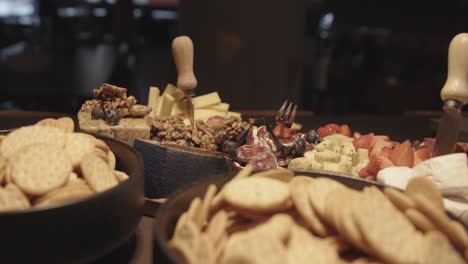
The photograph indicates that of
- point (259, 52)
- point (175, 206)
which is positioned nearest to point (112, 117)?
point (175, 206)

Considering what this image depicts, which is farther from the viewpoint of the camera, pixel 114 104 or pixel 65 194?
pixel 114 104

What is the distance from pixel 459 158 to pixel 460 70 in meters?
0.18

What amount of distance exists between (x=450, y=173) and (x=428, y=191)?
0.18 meters

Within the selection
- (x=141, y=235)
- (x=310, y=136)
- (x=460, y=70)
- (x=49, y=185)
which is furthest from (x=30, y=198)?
(x=460, y=70)

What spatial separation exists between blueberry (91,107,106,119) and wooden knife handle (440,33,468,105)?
63 cm

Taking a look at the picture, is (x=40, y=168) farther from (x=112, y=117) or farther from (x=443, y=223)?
(x=443, y=223)

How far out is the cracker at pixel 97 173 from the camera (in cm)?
61

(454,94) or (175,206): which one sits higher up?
(454,94)

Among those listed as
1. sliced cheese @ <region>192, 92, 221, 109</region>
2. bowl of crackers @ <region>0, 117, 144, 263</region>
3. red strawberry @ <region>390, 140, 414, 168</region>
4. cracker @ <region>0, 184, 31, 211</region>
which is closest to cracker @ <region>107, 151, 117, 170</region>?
bowl of crackers @ <region>0, 117, 144, 263</region>

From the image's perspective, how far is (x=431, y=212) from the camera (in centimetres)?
52

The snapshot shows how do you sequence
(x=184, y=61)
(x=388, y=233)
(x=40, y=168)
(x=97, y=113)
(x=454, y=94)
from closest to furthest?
(x=388, y=233)
(x=40, y=168)
(x=454, y=94)
(x=97, y=113)
(x=184, y=61)

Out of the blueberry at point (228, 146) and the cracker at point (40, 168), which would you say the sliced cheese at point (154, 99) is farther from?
the cracker at point (40, 168)

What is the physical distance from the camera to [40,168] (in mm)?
605

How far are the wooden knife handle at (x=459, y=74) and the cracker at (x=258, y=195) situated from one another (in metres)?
0.41
